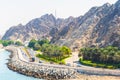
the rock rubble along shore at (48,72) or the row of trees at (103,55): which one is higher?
the row of trees at (103,55)

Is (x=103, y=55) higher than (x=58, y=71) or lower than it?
higher

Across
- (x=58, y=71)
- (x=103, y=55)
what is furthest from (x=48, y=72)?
(x=103, y=55)

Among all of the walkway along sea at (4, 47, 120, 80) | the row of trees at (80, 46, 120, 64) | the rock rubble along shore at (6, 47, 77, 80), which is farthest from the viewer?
the row of trees at (80, 46, 120, 64)

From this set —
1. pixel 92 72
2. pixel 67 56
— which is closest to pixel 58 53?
pixel 67 56

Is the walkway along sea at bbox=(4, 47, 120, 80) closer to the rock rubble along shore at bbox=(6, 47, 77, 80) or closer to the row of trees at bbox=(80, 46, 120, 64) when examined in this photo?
the rock rubble along shore at bbox=(6, 47, 77, 80)

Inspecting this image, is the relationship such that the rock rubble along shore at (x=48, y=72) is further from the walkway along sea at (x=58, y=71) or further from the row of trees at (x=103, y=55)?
the row of trees at (x=103, y=55)

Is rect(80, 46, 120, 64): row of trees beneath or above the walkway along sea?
above

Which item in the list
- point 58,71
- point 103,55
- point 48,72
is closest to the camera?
point 58,71

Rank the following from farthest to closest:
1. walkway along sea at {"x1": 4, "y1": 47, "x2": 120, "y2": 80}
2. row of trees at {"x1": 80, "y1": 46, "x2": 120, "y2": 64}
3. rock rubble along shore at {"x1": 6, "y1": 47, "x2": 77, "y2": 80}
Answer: row of trees at {"x1": 80, "y1": 46, "x2": 120, "y2": 64} < rock rubble along shore at {"x1": 6, "y1": 47, "x2": 77, "y2": 80} < walkway along sea at {"x1": 4, "y1": 47, "x2": 120, "y2": 80}

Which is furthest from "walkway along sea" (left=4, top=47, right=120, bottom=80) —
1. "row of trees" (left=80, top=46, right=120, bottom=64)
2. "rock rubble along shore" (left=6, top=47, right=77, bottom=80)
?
"row of trees" (left=80, top=46, right=120, bottom=64)

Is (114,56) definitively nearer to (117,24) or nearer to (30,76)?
(30,76)

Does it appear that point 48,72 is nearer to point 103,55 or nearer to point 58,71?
point 58,71

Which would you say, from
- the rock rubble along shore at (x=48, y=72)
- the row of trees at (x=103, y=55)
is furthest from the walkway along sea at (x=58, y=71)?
the row of trees at (x=103, y=55)

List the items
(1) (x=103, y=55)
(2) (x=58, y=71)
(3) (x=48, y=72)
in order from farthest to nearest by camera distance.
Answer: (1) (x=103, y=55)
(3) (x=48, y=72)
(2) (x=58, y=71)
